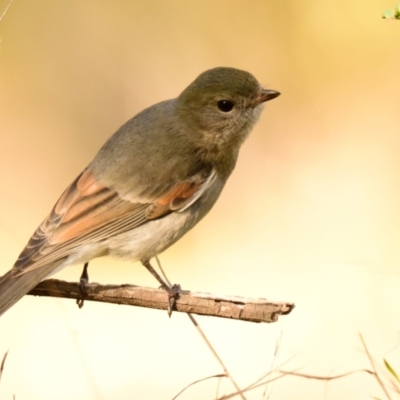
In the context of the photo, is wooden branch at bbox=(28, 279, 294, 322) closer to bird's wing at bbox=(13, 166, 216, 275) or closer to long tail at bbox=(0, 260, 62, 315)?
long tail at bbox=(0, 260, 62, 315)

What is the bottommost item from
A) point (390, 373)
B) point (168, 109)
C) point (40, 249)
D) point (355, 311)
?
point (355, 311)

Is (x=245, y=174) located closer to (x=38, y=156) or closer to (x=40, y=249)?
(x=38, y=156)

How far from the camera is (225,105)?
4938mm

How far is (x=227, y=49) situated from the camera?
7.66 m

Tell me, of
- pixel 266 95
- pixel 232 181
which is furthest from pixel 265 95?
pixel 232 181

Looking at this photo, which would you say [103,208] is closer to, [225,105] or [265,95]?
[225,105]

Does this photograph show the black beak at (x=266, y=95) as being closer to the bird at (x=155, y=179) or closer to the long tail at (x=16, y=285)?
the bird at (x=155, y=179)

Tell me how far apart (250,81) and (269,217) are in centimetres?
207

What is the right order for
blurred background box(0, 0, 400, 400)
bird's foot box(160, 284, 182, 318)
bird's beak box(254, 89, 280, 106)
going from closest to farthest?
1. bird's foot box(160, 284, 182, 318)
2. bird's beak box(254, 89, 280, 106)
3. blurred background box(0, 0, 400, 400)

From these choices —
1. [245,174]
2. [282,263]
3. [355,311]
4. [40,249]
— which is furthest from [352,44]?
[40,249]

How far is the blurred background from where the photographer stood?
5.30m

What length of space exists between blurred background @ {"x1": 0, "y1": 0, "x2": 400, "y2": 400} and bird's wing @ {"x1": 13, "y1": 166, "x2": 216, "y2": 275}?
3.13 ft

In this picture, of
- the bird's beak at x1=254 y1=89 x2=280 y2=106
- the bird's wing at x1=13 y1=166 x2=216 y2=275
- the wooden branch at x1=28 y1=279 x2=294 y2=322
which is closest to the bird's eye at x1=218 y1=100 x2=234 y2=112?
the bird's beak at x1=254 y1=89 x2=280 y2=106

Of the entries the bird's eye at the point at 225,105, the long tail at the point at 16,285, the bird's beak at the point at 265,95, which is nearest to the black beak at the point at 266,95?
the bird's beak at the point at 265,95
